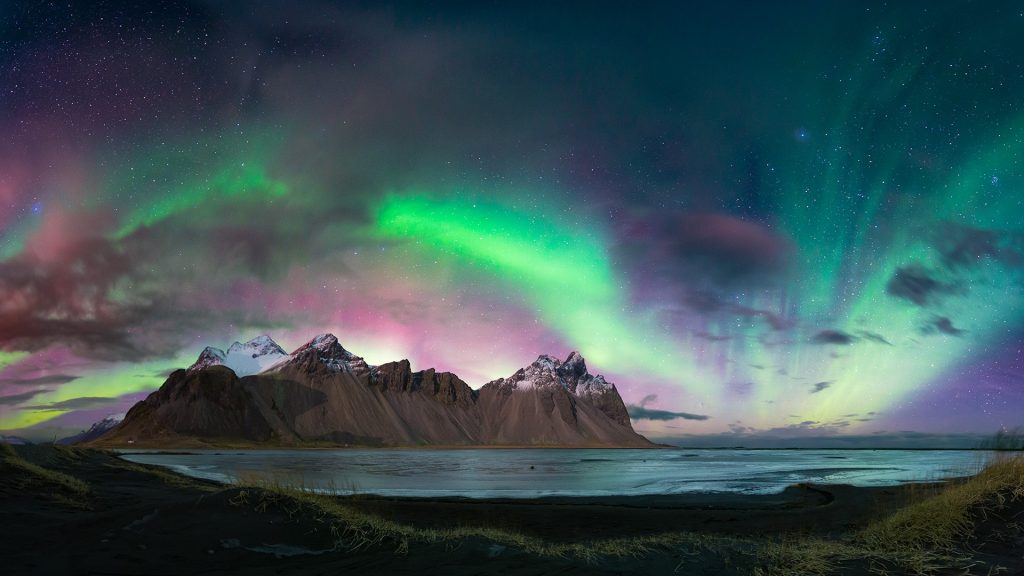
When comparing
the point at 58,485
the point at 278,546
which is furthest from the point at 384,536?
the point at 58,485

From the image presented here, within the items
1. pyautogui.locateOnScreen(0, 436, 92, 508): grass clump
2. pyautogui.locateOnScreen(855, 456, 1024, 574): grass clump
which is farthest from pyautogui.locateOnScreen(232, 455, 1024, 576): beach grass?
pyautogui.locateOnScreen(0, 436, 92, 508): grass clump

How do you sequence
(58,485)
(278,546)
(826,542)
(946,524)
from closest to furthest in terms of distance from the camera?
(278,546) → (946,524) → (826,542) → (58,485)

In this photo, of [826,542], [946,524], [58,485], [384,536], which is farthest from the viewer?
[58,485]

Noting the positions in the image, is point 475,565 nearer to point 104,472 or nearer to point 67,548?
point 67,548

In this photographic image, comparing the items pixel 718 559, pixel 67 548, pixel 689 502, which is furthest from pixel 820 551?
pixel 689 502

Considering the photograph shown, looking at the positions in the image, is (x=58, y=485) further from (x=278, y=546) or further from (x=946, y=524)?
(x=946, y=524)

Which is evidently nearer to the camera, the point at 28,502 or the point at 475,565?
the point at 475,565

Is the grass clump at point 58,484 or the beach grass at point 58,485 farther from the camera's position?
the grass clump at point 58,484

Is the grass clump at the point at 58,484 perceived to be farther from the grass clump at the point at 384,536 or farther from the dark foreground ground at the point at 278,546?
the grass clump at the point at 384,536

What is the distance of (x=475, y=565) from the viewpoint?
1045 cm

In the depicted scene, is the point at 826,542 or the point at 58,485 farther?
the point at 58,485

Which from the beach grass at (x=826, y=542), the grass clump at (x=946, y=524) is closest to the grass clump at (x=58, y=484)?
the beach grass at (x=826, y=542)

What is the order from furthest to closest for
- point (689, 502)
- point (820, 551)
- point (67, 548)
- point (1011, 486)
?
point (689, 502) < point (1011, 486) < point (820, 551) < point (67, 548)

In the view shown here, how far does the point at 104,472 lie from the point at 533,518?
22160mm
